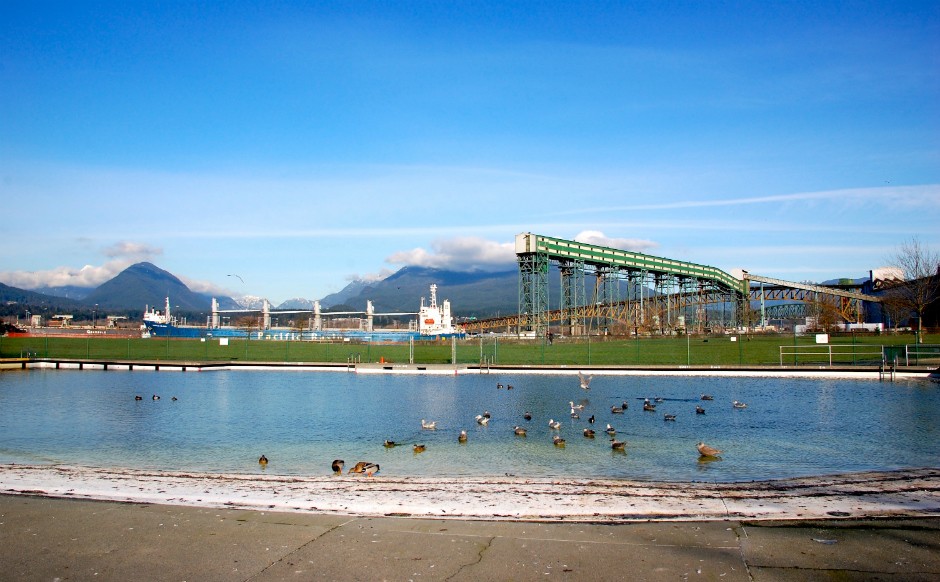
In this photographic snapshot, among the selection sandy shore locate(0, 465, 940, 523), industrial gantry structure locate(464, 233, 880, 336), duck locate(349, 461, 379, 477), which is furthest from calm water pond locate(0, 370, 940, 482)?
industrial gantry structure locate(464, 233, 880, 336)

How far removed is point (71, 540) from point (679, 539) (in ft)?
21.7

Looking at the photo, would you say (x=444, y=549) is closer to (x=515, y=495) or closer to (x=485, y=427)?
(x=515, y=495)

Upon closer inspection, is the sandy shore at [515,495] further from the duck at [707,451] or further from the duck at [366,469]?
the duck at [707,451]

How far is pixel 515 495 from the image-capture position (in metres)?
10.3

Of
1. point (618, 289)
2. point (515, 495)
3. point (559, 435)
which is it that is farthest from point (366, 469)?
point (618, 289)

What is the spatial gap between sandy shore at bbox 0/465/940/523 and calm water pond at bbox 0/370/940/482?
1.49 meters

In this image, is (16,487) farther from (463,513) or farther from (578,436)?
(578,436)

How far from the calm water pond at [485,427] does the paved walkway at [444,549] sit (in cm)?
490

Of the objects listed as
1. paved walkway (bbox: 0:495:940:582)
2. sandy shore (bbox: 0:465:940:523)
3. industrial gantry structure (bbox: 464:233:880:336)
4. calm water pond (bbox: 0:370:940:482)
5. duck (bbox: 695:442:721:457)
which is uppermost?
industrial gantry structure (bbox: 464:233:880:336)

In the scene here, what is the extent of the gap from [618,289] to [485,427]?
68775mm

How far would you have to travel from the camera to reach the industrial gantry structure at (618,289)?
6812cm

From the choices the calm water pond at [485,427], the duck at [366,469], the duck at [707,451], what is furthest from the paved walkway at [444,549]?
the duck at [707,451]

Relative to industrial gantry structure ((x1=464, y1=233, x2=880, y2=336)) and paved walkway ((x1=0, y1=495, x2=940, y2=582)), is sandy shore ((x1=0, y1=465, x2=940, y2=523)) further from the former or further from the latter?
industrial gantry structure ((x1=464, y1=233, x2=880, y2=336))

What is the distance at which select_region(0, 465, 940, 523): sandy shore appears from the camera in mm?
8719
